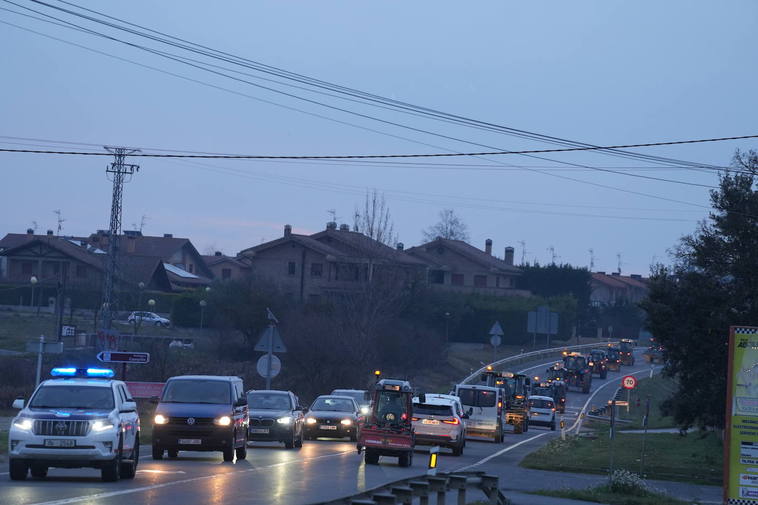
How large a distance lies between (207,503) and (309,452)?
14735mm

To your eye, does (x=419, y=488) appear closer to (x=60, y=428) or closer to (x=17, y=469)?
(x=60, y=428)

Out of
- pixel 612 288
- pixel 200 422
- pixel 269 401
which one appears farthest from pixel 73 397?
pixel 612 288

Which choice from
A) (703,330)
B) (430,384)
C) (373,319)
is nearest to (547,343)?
(430,384)

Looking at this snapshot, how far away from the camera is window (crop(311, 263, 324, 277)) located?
3735 inches

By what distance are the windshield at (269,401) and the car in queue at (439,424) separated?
410 cm

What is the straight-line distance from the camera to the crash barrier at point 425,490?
10750 millimetres

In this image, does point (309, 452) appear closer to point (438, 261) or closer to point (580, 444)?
point (580, 444)

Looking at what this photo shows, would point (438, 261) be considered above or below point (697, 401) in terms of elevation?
above

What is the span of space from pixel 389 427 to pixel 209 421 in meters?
4.84

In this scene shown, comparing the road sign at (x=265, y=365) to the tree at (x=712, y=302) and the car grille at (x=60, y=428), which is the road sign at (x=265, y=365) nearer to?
the tree at (x=712, y=302)

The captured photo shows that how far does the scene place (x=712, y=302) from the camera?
1270 inches

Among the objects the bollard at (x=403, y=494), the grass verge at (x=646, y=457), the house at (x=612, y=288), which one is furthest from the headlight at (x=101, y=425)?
the house at (x=612, y=288)

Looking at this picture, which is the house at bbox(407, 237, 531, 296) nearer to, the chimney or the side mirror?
the chimney

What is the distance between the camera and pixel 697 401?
1264 inches
